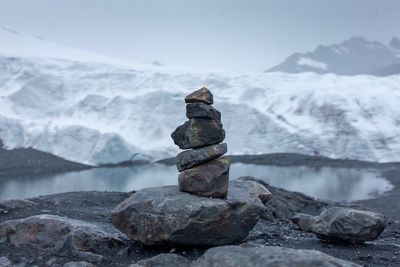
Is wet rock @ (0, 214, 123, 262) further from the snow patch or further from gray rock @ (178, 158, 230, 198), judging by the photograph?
the snow patch

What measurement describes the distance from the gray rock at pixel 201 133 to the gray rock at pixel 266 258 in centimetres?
289

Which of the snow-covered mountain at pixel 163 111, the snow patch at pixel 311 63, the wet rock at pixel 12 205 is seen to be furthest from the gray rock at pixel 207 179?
the snow patch at pixel 311 63

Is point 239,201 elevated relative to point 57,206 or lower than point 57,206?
elevated

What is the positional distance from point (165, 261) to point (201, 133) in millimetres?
2593

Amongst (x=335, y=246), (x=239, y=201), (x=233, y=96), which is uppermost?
(x=233, y=96)

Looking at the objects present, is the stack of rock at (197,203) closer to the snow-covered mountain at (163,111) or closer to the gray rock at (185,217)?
the gray rock at (185,217)

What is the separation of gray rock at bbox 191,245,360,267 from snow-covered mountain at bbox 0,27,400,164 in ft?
122

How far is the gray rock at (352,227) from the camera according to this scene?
9.36 m

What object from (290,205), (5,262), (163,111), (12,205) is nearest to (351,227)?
(5,262)

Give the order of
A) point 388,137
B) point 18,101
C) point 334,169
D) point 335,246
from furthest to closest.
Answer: point 18,101
point 388,137
point 334,169
point 335,246

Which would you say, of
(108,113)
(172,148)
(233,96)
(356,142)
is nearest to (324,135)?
(356,142)

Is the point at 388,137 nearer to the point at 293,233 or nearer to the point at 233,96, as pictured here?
the point at 233,96

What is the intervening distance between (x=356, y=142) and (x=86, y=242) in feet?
134

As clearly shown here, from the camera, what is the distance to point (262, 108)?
51625mm
